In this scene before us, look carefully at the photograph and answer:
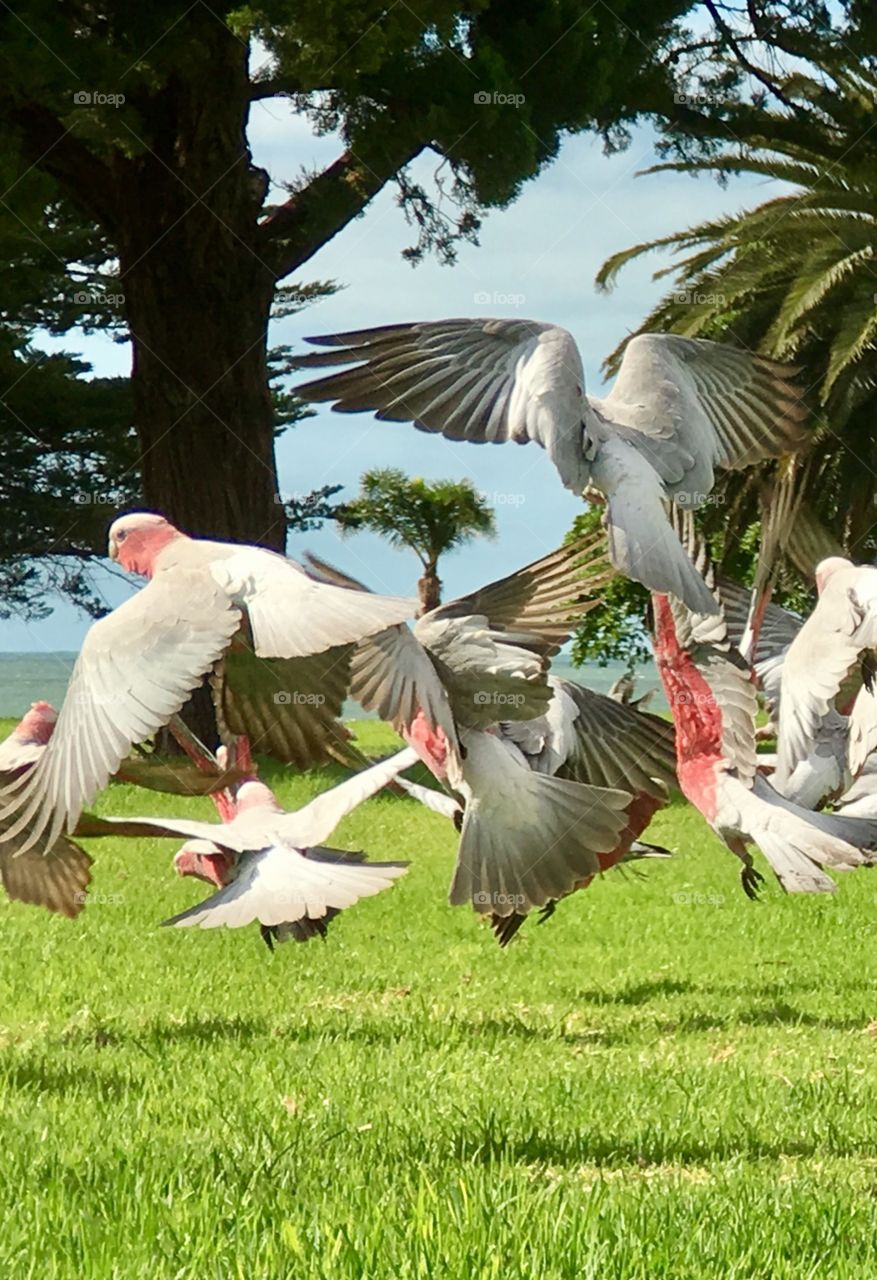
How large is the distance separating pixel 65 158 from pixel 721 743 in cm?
931

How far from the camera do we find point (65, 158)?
1246 centimetres

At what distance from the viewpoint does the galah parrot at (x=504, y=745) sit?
4.06 meters

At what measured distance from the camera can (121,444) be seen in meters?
22.1

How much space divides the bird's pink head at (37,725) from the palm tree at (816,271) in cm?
1022

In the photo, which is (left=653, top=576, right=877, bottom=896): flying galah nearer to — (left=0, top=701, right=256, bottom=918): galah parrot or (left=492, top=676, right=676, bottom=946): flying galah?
(left=492, top=676, right=676, bottom=946): flying galah

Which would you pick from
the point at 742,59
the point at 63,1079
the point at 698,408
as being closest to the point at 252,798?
the point at 63,1079

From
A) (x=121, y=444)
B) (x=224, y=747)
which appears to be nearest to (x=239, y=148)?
(x=224, y=747)

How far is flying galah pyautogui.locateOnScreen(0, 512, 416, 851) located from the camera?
3328 millimetres

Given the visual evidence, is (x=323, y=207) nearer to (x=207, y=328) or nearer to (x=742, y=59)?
(x=207, y=328)

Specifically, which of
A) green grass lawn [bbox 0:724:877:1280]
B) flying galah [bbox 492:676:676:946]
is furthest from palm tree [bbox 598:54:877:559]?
flying galah [bbox 492:676:676:946]

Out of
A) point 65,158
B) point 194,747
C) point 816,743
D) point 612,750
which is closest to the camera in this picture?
point 194,747

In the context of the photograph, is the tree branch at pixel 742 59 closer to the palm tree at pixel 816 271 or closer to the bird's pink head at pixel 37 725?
the palm tree at pixel 816 271

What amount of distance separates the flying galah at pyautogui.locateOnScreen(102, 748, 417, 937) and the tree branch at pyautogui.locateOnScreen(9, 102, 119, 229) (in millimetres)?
8602

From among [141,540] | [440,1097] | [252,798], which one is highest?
[141,540]
